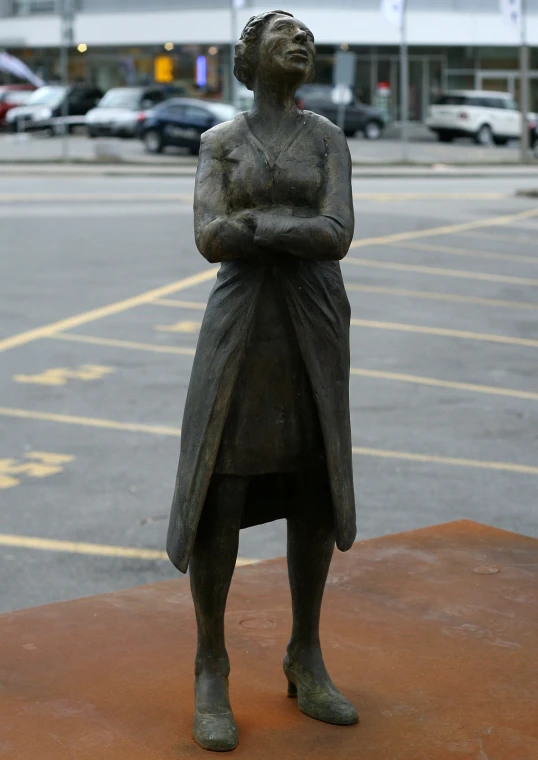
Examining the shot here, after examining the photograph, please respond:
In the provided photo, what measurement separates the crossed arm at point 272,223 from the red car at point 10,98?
4397 cm

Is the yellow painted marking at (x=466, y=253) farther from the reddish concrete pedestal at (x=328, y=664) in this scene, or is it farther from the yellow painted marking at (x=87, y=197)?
the reddish concrete pedestal at (x=328, y=664)

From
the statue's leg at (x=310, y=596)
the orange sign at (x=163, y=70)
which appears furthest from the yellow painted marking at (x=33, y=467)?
the orange sign at (x=163, y=70)

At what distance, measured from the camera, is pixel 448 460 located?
8117 mm

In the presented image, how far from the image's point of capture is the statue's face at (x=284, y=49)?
12.6 feet

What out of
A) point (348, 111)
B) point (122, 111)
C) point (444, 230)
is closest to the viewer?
point (444, 230)

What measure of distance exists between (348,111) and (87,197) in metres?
21.1

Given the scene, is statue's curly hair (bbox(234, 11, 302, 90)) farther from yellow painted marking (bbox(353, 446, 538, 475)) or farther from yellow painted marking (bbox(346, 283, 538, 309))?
yellow painted marking (bbox(346, 283, 538, 309))

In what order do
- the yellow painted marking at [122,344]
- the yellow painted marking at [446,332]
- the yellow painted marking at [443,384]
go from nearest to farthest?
the yellow painted marking at [443,384]
the yellow painted marking at [122,344]
the yellow painted marking at [446,332]

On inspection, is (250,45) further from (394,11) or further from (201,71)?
(201,71)

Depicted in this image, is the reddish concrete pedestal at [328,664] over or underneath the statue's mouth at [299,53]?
underneath

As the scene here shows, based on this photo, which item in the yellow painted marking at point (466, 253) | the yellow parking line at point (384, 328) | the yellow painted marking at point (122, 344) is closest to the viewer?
the yellow painted marking at point (122, 344)

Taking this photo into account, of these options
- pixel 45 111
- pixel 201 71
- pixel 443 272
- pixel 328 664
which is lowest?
pixel 328 664

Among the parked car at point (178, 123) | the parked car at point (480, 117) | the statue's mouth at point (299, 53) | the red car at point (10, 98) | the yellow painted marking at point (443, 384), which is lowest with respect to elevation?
the yellow painted marking at point (443, 384)

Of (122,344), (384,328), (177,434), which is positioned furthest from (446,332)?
(177,434)
